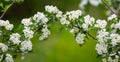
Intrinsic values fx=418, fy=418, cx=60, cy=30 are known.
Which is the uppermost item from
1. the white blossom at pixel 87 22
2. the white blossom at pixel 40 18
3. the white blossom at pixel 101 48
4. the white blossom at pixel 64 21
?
the white blossom at pixel 40 18

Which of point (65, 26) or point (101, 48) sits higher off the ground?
point (65, 26)

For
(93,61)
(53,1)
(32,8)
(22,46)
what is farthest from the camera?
(32,8)

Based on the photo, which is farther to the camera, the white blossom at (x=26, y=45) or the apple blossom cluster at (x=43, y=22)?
the apple blossom cluster at (x=43, y=22)

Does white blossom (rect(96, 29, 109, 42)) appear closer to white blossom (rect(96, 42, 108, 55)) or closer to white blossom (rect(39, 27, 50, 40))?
white blossom (rect(96, 42, 108, 55))

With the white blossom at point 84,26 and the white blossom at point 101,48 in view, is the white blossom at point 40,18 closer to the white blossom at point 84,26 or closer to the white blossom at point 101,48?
the white blossom at point 84,26

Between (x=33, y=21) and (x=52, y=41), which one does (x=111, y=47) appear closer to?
(x=33, y=21)

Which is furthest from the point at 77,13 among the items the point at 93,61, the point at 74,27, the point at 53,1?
the point at 53,1

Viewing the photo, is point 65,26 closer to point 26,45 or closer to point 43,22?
point 43,22

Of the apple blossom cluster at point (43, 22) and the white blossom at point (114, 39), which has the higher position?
the apple blossom cluster at point (43, 22)

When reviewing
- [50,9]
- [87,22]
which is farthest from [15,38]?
[87,22]

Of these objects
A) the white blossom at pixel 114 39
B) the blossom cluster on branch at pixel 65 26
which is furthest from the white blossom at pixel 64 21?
the white blossom at pixel 114 39

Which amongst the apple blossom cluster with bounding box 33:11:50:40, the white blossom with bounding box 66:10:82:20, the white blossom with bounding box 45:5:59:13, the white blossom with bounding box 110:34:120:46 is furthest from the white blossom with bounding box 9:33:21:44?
the white blossom with bounding box 110:34:120:46
